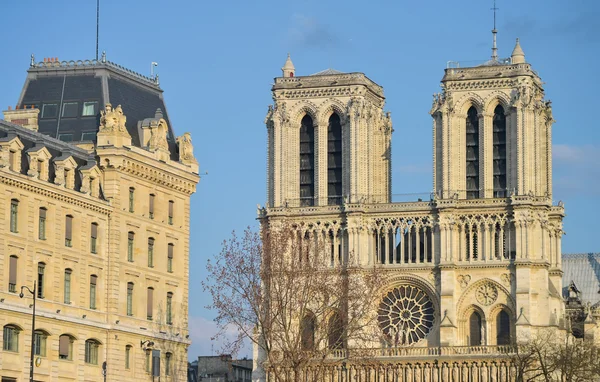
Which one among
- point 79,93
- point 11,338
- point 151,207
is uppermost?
point 79,93

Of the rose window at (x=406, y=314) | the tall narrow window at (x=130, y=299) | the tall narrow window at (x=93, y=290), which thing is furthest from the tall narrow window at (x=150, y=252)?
the rose window at (x=406, y=314)

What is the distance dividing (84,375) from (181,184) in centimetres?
1718

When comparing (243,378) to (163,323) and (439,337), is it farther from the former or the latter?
(163,323)

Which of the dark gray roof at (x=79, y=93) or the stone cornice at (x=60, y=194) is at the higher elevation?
the dark gray roof at (x=79, y=93)

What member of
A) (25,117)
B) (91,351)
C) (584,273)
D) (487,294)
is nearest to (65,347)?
(91,351)

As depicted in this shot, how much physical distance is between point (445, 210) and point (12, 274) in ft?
196

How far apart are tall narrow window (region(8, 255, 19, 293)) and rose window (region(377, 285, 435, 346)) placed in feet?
194

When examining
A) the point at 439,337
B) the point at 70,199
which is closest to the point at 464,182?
the point at 439,337

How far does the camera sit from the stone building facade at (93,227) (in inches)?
3762

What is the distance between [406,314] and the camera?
15012 cm

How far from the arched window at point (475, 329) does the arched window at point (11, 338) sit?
60620 millimetres

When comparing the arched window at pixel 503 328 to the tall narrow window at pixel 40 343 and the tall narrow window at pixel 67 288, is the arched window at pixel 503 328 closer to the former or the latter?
the tall narrow window at pixel 67 288

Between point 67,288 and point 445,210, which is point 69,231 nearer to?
point 67,288

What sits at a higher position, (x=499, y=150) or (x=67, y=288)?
(x=499, y=150)
